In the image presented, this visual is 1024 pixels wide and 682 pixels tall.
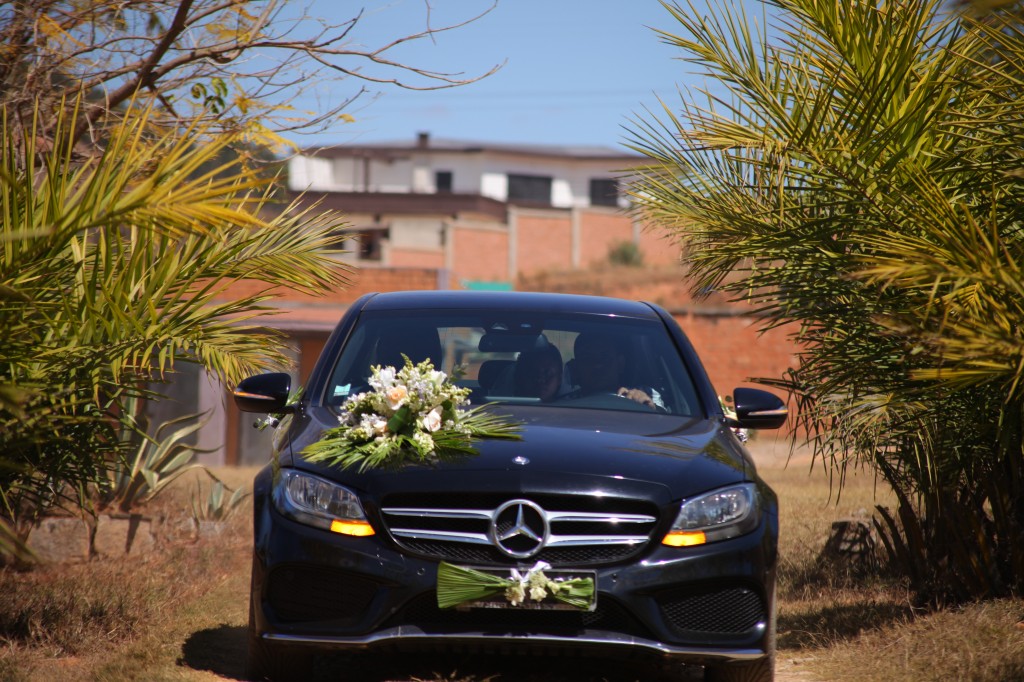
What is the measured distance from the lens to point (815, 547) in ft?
30.2

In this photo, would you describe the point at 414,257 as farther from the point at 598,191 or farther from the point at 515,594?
the point at 515,594

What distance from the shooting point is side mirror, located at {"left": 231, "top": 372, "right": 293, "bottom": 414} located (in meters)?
5.38

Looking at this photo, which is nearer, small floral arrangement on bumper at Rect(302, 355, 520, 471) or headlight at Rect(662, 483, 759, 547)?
headlight at Rect(662, 483, 759, 547)

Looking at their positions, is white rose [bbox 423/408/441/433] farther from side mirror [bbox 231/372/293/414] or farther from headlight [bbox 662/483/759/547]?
headlight [bbox 662/483/759/547]

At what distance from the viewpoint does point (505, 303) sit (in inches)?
247

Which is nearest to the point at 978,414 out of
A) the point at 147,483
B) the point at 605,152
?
the point at 147,483

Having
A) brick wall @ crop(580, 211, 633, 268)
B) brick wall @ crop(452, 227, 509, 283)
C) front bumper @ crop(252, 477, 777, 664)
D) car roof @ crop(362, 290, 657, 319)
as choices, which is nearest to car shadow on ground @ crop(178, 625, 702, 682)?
front bumper @ crop(252, 477, 777, 664)

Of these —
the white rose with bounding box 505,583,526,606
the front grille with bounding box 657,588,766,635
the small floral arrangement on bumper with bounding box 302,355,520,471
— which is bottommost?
the front grille with bounding box 657,588,766,635

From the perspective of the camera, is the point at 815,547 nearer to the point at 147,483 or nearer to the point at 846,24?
the point at 846,24

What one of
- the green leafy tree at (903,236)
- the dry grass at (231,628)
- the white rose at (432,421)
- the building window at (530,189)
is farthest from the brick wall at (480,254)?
the white rose at (432,421)

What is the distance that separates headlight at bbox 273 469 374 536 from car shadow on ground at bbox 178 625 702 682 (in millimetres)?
845

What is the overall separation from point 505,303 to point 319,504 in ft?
6.52

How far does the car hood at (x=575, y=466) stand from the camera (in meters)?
4.50

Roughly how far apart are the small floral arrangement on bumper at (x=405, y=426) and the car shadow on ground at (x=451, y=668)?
0.95 meters
